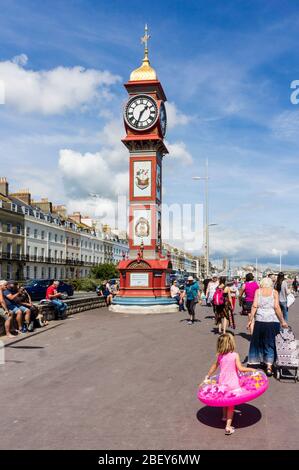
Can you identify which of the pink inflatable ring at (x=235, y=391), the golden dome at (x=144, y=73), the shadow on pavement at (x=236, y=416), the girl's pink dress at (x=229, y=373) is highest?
the golden dome at (x=144, y=73)

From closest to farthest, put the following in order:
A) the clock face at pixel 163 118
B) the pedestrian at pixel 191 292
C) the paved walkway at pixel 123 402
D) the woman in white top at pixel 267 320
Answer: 1. the paved walkway at pixel 123 402
2. the woman in white top at pixel 267 320
3. the pedestrian at pixel 191 292
4. the clock face at pixel 163 118

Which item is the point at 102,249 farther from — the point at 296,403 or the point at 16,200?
the point at 296,403

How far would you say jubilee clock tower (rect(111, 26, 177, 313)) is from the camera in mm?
21750

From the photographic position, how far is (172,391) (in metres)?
7.29

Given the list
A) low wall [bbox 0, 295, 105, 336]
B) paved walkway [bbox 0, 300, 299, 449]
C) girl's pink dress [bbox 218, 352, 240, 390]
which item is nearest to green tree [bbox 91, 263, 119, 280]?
low wall [bbox 0, 295, 105, 336]

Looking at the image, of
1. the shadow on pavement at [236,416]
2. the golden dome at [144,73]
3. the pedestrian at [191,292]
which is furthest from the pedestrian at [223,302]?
the golden dome at [144,73]

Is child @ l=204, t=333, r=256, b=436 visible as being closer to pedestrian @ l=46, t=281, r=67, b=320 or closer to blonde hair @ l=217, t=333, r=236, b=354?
blonde hair @ l=217, t=333, r=236, b=354

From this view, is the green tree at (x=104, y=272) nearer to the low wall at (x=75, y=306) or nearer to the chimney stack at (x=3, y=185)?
the chimney stack at (x=3, y=185)

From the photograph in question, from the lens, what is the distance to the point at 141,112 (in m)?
23.2

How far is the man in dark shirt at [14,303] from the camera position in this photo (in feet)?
43.3

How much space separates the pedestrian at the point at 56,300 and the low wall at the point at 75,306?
18 centimetres

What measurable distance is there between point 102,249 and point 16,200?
106ft

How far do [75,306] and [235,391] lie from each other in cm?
1571

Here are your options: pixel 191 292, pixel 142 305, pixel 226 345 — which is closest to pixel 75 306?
pixel 142 305
